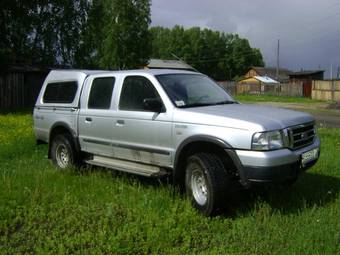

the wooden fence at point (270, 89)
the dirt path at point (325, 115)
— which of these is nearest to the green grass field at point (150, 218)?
the dirt path at point (325, 115)

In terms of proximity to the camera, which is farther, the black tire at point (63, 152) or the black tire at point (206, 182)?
the black tire at point (63, 152)

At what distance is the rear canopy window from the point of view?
923 cm

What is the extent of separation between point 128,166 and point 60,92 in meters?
2.77

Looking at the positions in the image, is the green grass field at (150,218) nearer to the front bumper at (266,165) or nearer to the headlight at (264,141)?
the front bumper at (266,165)

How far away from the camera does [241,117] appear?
6.20 metres

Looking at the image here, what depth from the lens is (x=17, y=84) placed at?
30438 mm

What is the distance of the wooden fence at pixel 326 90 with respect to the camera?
44.2 m

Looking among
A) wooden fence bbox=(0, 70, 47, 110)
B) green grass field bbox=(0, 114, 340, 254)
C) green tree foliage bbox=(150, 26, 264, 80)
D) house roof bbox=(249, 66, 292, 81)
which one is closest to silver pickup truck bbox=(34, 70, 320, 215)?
green grass field bbox=(0, 114, 340, 254)

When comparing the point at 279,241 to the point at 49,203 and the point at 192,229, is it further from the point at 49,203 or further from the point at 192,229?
the point at 49,203

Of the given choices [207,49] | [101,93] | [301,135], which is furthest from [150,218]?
[207,49]

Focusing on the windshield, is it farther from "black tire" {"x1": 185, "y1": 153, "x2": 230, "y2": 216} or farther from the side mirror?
"black tire" {"x1": 185, "y1": 153, "x2": 230, "y2": 216}

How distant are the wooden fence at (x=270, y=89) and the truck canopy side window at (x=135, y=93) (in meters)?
49.4

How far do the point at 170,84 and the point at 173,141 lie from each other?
98cm

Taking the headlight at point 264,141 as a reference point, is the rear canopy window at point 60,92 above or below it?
above
